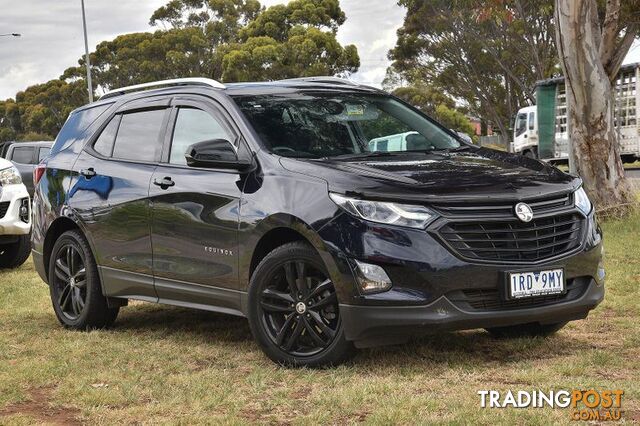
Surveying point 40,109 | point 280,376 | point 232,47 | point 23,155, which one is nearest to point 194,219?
point 280,376

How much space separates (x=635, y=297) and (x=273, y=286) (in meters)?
3.42

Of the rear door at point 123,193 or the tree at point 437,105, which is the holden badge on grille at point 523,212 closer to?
the rear door at point 123,193

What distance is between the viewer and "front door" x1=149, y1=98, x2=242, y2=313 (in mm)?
6281

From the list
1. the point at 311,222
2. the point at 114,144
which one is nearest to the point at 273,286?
the point at 311,222

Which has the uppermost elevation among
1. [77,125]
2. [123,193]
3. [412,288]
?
[77,125]

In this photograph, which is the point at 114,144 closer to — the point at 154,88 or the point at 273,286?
the point at 154,88

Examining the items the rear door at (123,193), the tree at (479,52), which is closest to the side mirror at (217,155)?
the rear door at (123,193)

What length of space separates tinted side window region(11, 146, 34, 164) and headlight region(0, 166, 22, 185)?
42.4 ft

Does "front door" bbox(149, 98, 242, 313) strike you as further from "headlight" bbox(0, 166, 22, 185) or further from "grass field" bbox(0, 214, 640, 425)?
"headlight" bbox(0, 166, 22, 185)

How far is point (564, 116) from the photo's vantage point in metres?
29.1

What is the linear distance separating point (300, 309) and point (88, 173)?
2.55 meters

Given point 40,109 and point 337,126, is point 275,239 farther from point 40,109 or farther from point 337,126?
point 40,109

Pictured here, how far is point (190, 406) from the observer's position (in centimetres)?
520

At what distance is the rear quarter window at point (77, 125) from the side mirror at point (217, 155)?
2.00 m
